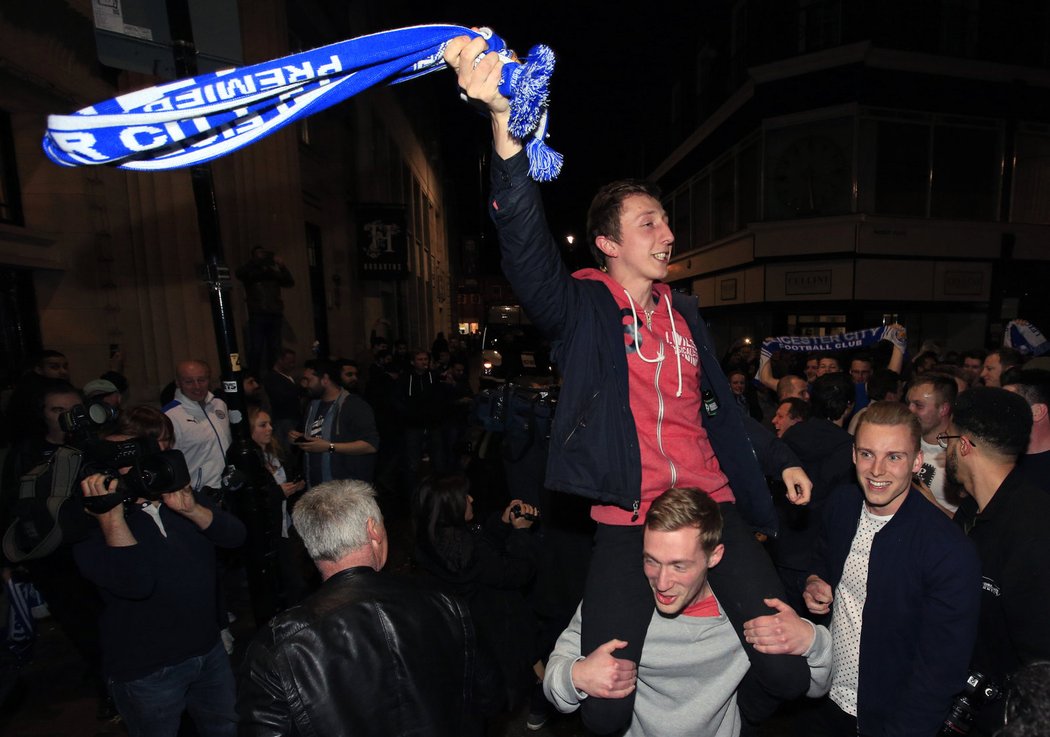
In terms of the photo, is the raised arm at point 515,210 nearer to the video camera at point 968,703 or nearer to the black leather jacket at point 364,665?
the black leather jacket at point 364,665

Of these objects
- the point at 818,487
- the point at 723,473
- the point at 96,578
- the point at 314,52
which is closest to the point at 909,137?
the point at 818,487

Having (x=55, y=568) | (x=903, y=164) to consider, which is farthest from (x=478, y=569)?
(x=903, y=164)

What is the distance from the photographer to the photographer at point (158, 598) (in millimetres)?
2510

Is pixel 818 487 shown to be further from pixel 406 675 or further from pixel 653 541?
pixel 406 675

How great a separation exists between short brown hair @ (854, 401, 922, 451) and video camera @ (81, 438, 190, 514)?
327 cm

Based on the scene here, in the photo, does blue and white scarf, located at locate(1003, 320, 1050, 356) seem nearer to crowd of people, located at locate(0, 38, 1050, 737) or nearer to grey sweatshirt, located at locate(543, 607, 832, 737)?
crowd of people, located at locate(0, 38, 1050, 737)

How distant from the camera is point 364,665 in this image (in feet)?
6.27

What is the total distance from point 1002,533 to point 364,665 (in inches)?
106

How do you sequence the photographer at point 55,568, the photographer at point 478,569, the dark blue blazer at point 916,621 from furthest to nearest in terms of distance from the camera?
the photographer at point 55,568 → the photographer at point 478,569 → the dark blue blazer at point 916,621

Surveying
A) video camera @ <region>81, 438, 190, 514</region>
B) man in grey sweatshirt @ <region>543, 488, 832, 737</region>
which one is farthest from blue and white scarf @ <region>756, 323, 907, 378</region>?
video camera @ <region>81, 438, 190, 514</region>

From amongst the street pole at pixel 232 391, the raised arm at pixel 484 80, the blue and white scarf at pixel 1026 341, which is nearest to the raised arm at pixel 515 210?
the raised arm at pixel 484 80

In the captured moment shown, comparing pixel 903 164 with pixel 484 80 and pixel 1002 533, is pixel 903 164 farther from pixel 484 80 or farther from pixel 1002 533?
pixel 484 80

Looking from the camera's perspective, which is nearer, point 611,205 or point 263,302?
point 611,205

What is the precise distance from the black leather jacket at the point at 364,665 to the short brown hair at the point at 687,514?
3.04 ft
